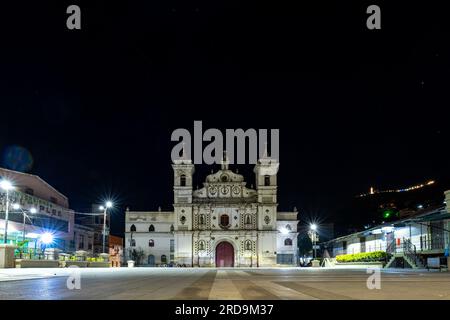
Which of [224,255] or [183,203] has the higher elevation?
[183,203]

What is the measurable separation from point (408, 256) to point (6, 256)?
98.8 ft

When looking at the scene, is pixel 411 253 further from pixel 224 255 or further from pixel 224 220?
pixel 224 220

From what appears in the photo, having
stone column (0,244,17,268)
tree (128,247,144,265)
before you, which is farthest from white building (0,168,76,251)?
stone column (0,244,17,268)

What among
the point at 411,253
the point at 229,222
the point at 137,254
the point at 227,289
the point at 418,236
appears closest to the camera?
the point at 227,289

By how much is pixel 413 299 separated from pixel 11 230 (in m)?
62.0

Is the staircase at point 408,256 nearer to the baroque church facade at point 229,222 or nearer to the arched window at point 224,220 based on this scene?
the baroque church facade at point 229,222

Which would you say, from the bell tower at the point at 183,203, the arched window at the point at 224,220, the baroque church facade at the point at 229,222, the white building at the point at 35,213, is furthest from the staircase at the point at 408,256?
the bell tower at the point at 183,203

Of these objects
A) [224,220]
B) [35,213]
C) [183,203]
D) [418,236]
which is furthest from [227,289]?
[224,220]

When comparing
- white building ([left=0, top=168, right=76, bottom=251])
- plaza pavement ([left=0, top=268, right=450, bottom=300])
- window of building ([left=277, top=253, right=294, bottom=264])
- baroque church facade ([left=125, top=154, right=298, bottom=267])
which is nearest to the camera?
plaza pavement ([left=0, top=268, right=450, bottom=300])

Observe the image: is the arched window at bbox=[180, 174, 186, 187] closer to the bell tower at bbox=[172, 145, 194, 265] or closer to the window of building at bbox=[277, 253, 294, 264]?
the bell tower at bbox=[172, 145, 194, 265]

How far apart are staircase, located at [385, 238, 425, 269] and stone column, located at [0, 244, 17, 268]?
2934 centimetres

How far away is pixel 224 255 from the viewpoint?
86500 millimetres

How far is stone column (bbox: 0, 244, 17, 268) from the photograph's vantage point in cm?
3453
